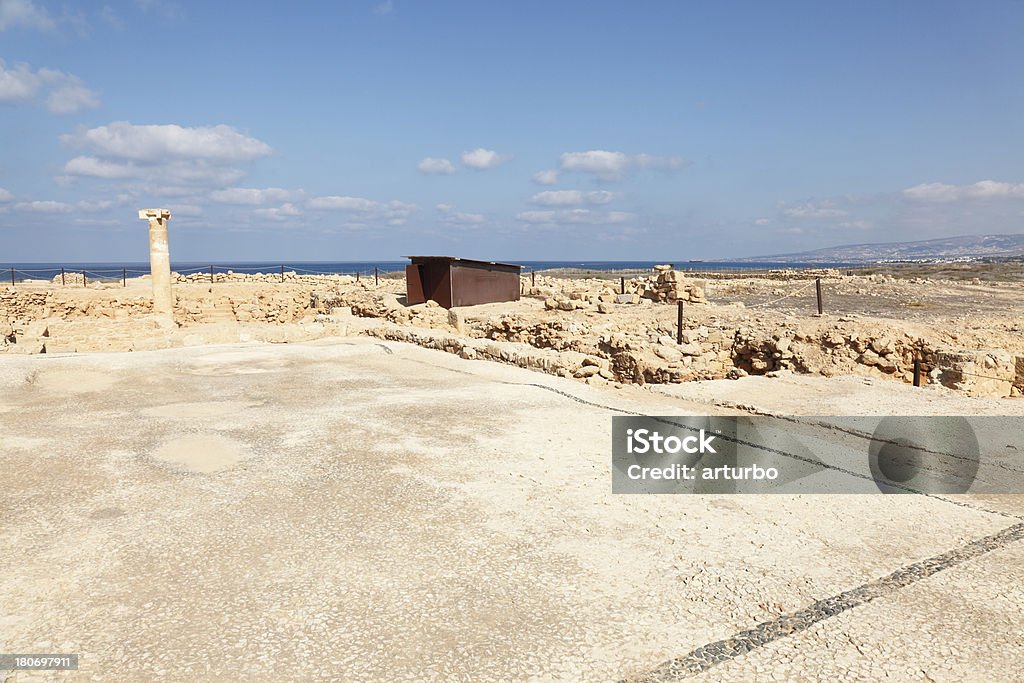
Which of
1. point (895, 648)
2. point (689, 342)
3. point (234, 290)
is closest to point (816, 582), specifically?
point (895, 648)

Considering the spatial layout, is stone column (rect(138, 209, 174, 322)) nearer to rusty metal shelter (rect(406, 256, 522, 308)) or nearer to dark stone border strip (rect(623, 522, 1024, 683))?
rusty metal shelter (rect(406, 256, 522, 308))

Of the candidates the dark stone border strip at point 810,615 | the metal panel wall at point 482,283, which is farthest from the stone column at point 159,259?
the dark stone border strip at point 810,615

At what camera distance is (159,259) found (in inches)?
821

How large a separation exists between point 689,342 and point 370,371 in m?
7.44

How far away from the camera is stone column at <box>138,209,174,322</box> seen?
2083 centimetres

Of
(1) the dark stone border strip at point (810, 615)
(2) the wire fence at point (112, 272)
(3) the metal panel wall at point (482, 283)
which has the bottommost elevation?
(1) the dark stone border strip at point (810, 615)

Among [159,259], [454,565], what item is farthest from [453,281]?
[454,565]

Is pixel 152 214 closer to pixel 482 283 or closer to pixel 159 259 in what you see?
pixel 159 259

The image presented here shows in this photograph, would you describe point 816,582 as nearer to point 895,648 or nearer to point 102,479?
point 895,648

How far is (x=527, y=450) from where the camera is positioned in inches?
275

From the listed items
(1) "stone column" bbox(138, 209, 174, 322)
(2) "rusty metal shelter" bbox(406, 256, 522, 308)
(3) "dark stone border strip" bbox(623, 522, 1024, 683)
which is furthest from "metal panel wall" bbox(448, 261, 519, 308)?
(3) "dark stone border strip" bbox(623, 522, 1024, 683)

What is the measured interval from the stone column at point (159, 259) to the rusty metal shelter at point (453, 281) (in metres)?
7.76

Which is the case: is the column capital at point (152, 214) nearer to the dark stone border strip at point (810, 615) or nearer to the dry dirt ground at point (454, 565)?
the dry dirt ground at point (454, 565)

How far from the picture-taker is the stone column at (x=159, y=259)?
820 inches
